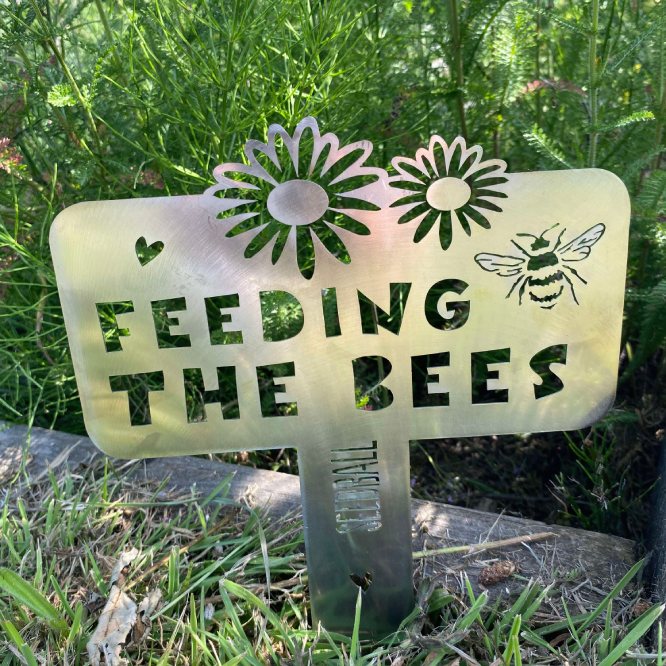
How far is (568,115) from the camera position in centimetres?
134

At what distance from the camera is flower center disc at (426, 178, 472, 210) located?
71 cm

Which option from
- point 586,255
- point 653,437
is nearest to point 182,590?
point 586,255

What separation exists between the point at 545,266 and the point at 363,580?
462 millimetres

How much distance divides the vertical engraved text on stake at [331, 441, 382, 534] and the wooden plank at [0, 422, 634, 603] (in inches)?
7.1

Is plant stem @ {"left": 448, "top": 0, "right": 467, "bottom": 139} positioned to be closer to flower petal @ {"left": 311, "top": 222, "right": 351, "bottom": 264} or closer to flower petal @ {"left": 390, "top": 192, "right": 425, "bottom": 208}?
flower petal @ {"left": 311, "top": 222, "right": 351, "bottom": 264}

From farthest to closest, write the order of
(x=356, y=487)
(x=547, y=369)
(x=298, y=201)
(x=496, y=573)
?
1. (x=547, y=369)
2. (x=496, y=573)
3. (x=356, y=487)
4. (x=298, y=201)

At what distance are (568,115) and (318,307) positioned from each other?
34.8 inches

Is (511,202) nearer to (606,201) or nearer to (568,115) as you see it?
(606,201)

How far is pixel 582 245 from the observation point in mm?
719

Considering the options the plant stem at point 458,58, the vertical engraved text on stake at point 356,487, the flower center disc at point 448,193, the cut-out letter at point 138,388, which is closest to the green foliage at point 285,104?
the plant stem at point 458,58

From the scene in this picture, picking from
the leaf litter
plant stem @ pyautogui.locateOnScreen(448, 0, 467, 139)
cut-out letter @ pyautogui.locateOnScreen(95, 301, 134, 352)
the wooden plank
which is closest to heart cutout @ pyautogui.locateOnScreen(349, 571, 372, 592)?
the wooden plank

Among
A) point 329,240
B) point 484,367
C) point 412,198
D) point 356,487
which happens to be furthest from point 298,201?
point 484,367

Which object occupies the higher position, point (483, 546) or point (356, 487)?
point (356, 487)

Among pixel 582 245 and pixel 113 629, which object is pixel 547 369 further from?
pixel 113 629
